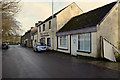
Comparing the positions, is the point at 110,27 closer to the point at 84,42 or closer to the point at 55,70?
the point at 84,42

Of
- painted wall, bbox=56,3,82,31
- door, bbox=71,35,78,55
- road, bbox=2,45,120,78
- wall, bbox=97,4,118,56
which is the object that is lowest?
road, bbox=2,45,120,78

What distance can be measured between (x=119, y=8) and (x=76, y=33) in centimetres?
532

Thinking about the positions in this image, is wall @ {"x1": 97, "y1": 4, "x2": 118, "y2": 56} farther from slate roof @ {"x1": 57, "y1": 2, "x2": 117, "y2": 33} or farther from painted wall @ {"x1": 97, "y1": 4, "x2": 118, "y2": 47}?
slate roof @ {"x1": 57, "y1": 2, "x2": 117, "y2": 33}

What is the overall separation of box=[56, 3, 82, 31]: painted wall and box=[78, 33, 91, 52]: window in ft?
21.9

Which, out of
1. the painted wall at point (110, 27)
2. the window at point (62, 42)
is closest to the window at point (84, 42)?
the painted wall at point (110, 27)

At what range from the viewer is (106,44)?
29.9 feet

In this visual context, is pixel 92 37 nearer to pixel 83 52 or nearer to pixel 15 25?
pixel 83 52

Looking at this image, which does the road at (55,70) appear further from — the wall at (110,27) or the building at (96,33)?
the wall at (110,27)

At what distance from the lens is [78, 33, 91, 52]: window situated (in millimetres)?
10578

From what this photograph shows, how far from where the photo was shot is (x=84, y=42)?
11.1 metres

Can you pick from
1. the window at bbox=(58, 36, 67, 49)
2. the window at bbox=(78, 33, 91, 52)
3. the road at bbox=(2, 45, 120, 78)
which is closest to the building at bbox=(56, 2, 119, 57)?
the window at bbox=(78, 33, 91, 52)

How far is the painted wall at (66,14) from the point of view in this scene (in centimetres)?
1758

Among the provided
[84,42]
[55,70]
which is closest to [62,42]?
[84,42]

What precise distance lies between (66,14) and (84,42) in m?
8.78
